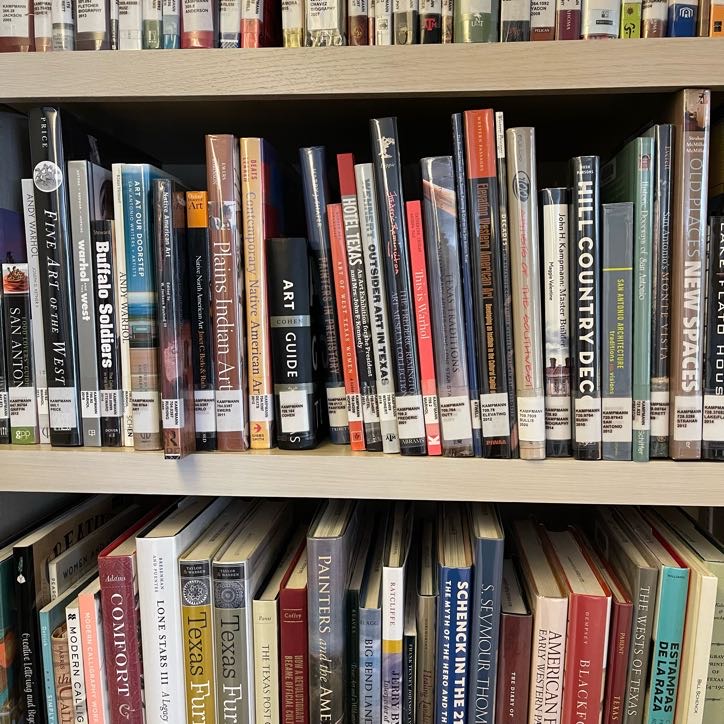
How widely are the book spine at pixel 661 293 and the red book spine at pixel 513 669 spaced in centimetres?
24

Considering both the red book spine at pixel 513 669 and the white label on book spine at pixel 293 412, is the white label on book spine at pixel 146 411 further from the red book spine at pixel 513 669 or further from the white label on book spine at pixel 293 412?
the red book spine at pixel 513 669

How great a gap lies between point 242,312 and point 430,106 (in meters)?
0.33

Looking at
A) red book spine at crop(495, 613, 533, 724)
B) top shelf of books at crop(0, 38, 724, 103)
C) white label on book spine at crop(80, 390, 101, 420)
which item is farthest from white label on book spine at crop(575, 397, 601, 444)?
white label on book spine at crop(80, 390, 101, 420)

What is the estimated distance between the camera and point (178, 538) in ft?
2.10

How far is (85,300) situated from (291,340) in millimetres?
232

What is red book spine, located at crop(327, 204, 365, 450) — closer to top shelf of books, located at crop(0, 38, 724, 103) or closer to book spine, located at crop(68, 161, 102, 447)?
top shelf of books, located at crop(0, 38, 724, 103)

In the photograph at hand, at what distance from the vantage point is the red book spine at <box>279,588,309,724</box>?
0.64m

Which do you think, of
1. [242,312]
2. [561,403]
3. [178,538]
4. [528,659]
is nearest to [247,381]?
[242,312]

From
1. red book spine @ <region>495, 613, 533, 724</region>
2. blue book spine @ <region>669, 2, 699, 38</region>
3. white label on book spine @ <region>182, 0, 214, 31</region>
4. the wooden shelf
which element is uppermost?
white label on book spine @ <region>182, 0, 214, 31</region>

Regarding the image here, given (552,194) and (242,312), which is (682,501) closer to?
(552,194)

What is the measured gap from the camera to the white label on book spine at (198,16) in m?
0.61

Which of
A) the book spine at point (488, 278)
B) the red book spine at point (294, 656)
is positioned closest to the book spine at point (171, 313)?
the red book spine at point (294, 656)

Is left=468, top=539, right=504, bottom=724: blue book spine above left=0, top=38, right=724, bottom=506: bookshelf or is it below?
below

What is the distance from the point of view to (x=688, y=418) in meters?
0.58
